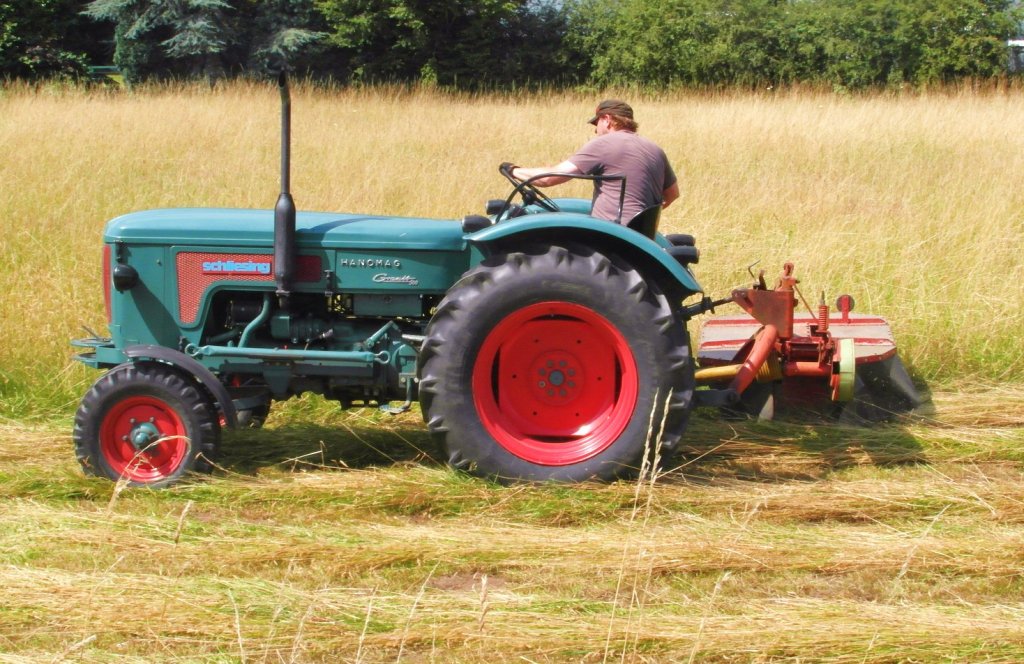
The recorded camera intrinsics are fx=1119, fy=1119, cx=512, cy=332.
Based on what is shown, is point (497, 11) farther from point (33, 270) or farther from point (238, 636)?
point (238, 636)

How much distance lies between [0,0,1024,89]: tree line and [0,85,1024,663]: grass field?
11517mm

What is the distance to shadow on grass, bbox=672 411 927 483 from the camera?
4570 mm

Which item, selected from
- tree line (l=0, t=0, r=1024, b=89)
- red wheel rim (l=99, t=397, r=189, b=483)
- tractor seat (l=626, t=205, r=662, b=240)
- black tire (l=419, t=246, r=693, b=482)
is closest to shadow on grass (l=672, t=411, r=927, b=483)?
black tire (l=419, t=246, r=693, b=482)

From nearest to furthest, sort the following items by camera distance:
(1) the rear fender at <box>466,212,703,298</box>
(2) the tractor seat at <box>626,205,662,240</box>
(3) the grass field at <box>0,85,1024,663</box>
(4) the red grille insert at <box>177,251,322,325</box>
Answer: (3) the grass field at <box>0,85,1024,663</box>, (1) the rear fender at <box>466,212,703,298</box>, (4) the red grille insert at <box>177,251,322,325</box>, (2) the tractor seat at <box>626,205,662,240</box>

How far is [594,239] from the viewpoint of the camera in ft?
13.9

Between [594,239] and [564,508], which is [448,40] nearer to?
[594,239]

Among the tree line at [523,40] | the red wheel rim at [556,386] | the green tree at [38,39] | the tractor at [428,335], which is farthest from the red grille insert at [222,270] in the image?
the green tree at [38,39]

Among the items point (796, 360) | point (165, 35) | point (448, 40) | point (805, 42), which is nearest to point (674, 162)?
point (796, 360)

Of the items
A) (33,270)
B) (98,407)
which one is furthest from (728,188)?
(98,407)

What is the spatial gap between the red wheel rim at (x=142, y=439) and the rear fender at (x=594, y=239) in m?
1.36

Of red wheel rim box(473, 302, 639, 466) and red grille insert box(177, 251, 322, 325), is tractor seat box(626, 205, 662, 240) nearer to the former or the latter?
red wheel rim box(473, 302, 639, 466)

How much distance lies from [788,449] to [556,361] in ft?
4.05

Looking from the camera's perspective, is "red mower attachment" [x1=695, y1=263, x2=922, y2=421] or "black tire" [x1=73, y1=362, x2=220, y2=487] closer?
"black tire" [x1=73, y1=362, x2=220, y2=487]

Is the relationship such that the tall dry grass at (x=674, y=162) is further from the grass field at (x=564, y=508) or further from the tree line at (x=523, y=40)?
the tree line at (x=523, y=40)
